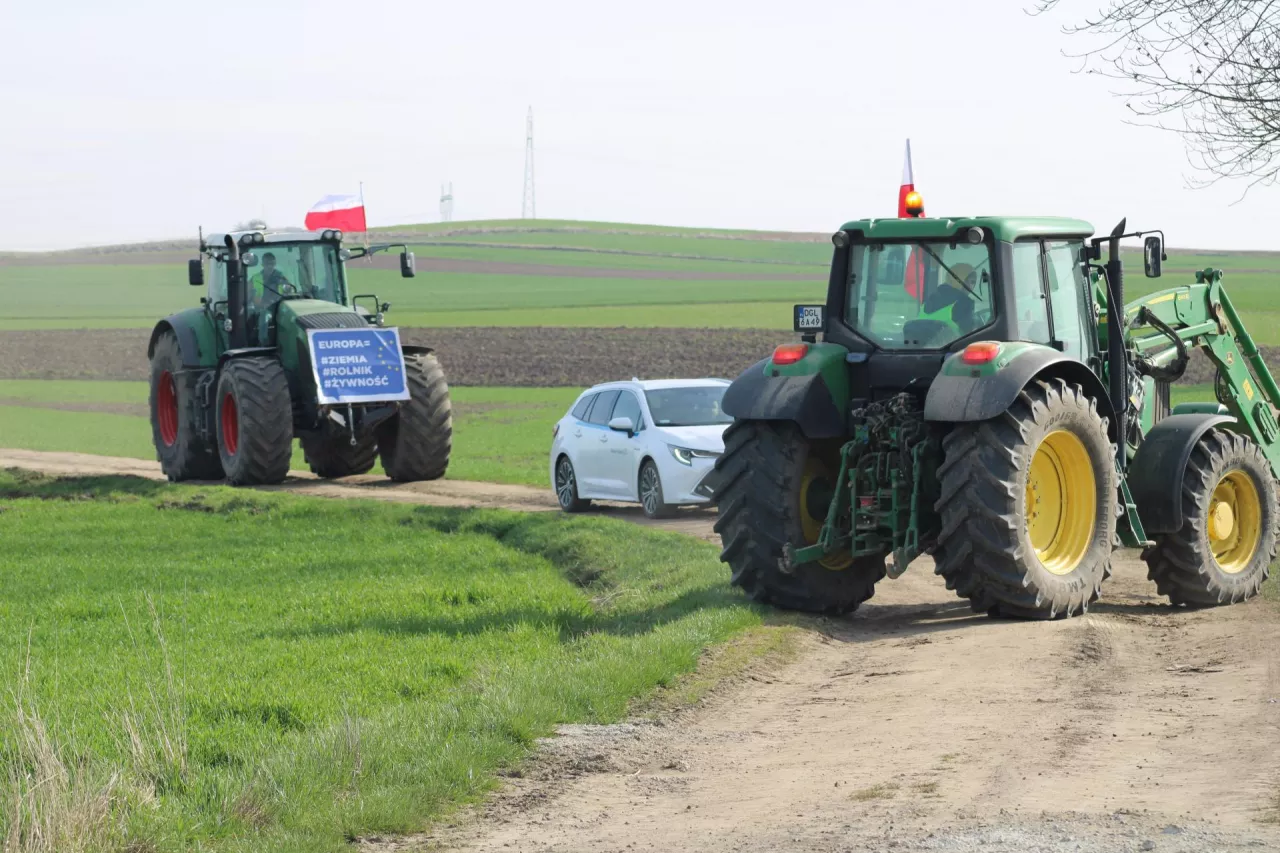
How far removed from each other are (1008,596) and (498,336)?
47.7 metres

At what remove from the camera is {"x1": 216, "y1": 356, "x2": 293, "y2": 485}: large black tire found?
75.9 feet

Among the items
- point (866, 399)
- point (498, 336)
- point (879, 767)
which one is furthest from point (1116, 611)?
point (498, 336)

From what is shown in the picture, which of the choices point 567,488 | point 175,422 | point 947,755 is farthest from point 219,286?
point 947,755

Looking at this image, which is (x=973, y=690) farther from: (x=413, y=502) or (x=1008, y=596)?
(x=413, y=502)

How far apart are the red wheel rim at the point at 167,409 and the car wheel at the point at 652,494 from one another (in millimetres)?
9946

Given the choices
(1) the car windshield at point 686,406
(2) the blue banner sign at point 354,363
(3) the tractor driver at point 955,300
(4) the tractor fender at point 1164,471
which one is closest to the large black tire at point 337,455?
(2) the blue banner sign at point 354,363

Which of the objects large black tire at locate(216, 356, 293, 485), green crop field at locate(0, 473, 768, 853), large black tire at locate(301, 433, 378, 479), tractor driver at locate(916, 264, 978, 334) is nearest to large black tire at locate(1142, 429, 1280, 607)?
tractor driver at locate(916, 264, 978, 334)

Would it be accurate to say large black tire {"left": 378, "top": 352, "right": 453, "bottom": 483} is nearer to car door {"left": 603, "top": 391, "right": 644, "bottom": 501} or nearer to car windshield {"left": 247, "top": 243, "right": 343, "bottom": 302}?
car windshield {"left": 247, "top": 243, "right": 343, "bottom": 302}

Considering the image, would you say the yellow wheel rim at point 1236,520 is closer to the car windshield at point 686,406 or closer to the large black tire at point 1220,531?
the large black tire at point 1220,531

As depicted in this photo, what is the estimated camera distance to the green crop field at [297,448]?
3017 centimetres

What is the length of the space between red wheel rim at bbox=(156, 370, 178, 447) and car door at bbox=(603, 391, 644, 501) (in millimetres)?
9278

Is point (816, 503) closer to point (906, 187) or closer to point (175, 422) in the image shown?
point (906, 187)

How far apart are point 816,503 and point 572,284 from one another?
264ft

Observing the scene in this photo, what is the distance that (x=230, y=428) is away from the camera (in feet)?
80.2
